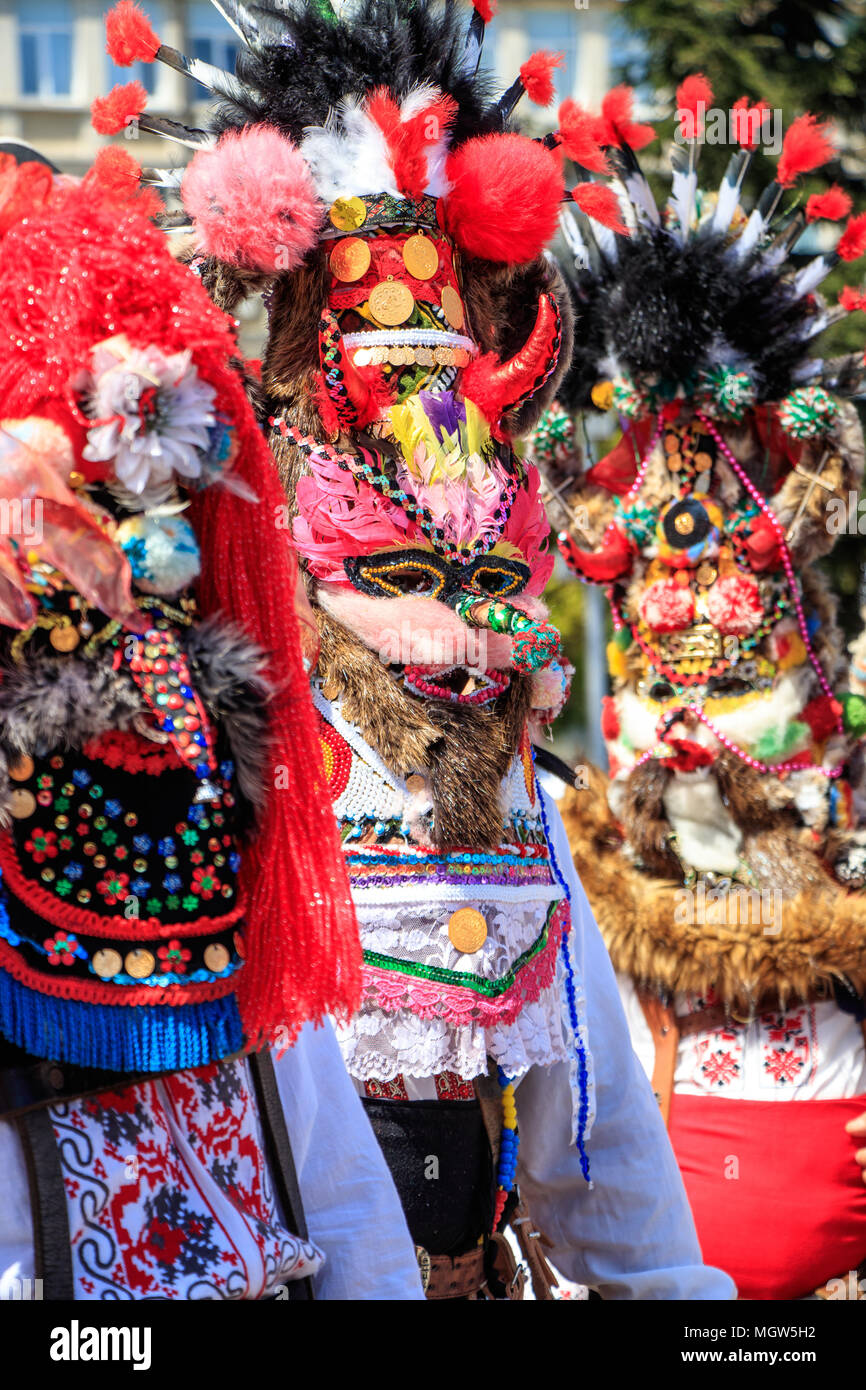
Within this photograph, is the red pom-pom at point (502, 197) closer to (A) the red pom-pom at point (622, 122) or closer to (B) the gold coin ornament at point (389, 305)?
(B) the gold coin ornament at point (389, 305)

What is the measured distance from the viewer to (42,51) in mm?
16000

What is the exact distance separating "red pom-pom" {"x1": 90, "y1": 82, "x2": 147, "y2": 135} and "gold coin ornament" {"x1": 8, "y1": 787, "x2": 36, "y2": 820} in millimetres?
1286

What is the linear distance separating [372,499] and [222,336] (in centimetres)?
88

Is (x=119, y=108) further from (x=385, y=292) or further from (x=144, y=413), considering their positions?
(x=144, y=413)

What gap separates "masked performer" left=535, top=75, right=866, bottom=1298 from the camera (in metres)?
3.28

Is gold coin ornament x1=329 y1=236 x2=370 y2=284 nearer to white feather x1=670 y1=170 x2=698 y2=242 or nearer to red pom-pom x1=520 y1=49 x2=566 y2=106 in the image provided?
red pom-pom x1=520 y1=49 x2=566 y2=106

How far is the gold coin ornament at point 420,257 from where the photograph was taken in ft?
7.48

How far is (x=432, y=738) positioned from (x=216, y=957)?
82cm

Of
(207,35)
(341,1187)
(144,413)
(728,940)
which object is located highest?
(207,35)

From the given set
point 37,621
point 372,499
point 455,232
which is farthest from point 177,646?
point 455,232

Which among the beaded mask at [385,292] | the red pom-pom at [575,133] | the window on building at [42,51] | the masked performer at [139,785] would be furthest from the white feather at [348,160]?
the window on building at [42,51]

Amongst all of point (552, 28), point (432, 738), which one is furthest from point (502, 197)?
point (552, 28)

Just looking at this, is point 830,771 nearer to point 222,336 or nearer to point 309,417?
point 309,417

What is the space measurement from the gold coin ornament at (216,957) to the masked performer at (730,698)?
6.78ft
